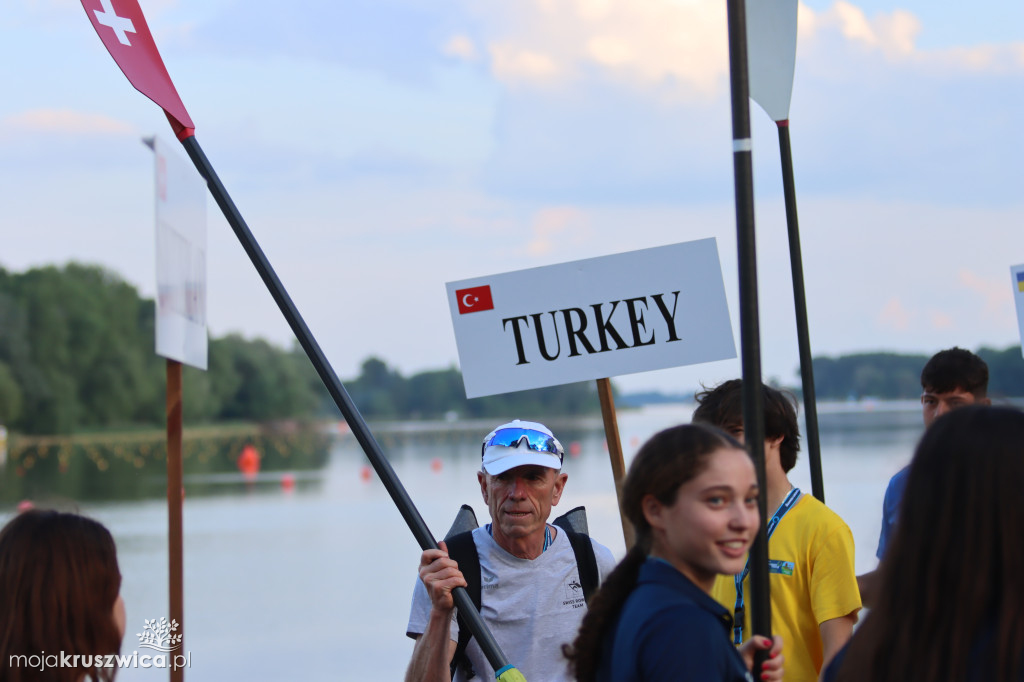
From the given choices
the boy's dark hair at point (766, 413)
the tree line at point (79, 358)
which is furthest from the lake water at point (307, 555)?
the tree line at point (79, 358)

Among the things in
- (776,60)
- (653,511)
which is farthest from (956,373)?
(653,511)

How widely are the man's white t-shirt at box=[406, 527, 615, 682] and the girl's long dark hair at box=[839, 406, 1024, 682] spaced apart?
5.27ft

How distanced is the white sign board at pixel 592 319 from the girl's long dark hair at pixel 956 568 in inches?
80.5

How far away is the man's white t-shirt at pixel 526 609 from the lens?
122 inches

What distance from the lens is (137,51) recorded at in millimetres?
3182

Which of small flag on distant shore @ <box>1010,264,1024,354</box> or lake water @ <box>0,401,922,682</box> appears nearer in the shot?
small flag on distant shore @ <box>1010,264,1024,354</box>

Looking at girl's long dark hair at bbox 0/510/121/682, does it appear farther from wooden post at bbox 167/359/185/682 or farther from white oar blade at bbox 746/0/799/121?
white oar blade at bbox 746/0/799/121

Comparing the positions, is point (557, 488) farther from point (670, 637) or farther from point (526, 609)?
point (670, 637)

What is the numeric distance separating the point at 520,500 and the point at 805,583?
825mm

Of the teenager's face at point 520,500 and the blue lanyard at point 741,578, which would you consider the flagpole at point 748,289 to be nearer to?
the blue lanyard at point 741,578

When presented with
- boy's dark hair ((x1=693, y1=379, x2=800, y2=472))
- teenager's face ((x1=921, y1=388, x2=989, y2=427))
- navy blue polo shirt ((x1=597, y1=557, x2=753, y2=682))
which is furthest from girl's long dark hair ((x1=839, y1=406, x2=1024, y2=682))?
teenager's face ((x1=921, y1=388, x2=989, y2=427))

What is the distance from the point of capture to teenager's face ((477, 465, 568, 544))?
3.20 metres

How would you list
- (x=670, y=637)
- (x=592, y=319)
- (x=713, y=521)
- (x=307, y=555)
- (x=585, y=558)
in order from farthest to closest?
(x=307, y=555), (x=592, y=319), (x=585, y=558), (x=713, y=521), (x=670, y=637)

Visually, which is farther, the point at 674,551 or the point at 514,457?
the point at 514,457
